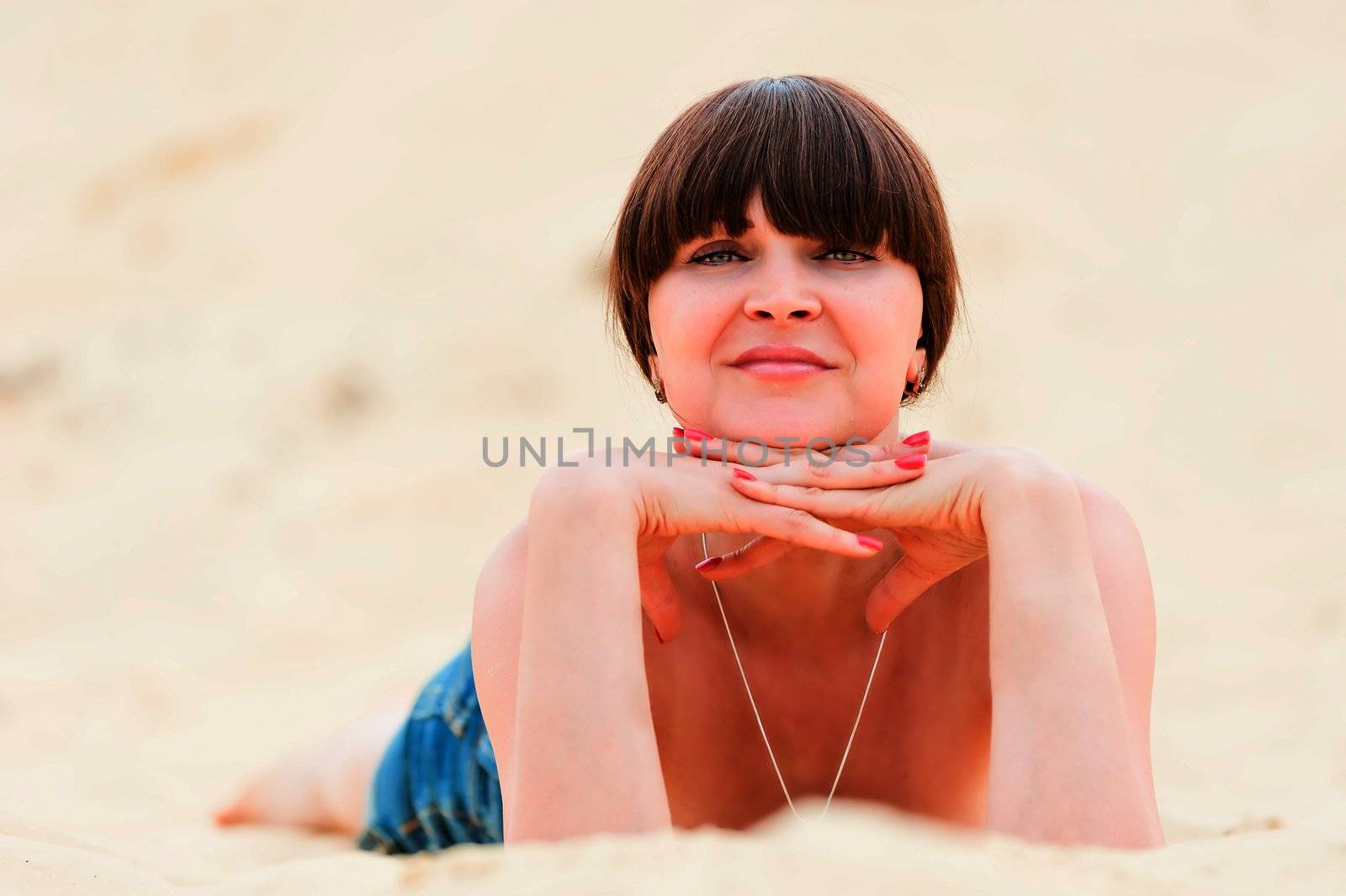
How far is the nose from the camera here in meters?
1.93

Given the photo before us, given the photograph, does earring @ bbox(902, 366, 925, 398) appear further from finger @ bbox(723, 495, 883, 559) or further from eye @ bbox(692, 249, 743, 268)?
finger @ bbox(723, 495, 883, 559)

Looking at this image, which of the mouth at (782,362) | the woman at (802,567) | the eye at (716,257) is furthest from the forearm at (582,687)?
the eye at (716,257)

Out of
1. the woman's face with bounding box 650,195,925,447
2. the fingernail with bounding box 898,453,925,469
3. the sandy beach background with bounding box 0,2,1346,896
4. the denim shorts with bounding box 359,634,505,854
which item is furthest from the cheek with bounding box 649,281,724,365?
the denim shorts with bounding box 359,634,505,854

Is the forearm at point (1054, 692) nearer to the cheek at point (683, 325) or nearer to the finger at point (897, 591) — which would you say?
the finger at point (897, 591)

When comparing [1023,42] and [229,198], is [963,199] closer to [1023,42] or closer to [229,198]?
[1023,42]

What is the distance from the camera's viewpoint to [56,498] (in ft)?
18.4

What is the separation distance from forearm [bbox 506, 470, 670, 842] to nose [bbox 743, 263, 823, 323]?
14.8 inches

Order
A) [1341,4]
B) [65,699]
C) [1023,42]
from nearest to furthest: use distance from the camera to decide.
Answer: [65,699], [1023,42], [1341,4]

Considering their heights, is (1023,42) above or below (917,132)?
above

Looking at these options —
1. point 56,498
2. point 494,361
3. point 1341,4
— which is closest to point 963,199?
point 494,361

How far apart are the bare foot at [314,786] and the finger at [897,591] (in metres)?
1.51

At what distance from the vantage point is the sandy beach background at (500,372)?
114 inches

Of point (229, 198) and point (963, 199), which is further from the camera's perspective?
point (229, 198)

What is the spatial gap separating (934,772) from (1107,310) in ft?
12.1
